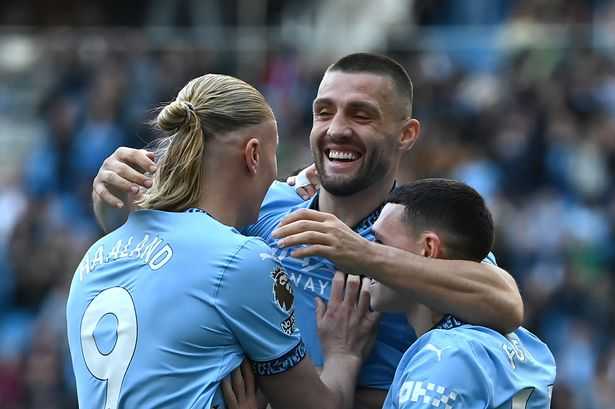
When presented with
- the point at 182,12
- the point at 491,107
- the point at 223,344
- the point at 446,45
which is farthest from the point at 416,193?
the point at 182,12

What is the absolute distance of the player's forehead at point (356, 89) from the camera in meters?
5.25

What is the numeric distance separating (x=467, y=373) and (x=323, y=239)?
61cm

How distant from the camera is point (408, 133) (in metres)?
5.41

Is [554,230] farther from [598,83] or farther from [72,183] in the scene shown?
[72,183]

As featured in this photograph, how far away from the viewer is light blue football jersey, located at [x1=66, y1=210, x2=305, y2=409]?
4.17 m

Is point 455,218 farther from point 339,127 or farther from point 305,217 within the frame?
point 339,127

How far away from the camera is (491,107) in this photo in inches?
489

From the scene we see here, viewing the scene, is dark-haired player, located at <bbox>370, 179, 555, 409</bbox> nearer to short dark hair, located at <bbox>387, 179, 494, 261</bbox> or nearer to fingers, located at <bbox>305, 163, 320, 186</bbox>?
short dark hair, located at <bbox>387, 179, 494, 261</bbox>

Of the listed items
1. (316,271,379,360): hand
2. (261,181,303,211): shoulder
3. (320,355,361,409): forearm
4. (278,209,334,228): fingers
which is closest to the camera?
(278,209,334,228): fingers

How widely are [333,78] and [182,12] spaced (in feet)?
35.2

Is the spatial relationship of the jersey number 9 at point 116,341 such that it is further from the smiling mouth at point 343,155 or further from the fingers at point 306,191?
the fingers at point 306,191

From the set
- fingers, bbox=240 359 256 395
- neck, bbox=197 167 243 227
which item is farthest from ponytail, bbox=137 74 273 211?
fingers, bbox=240 359 256 395

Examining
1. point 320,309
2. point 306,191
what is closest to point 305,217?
point 320,309

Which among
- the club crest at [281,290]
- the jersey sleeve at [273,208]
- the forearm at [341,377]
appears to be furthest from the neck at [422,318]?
the jersey sleeve at [273,208]
